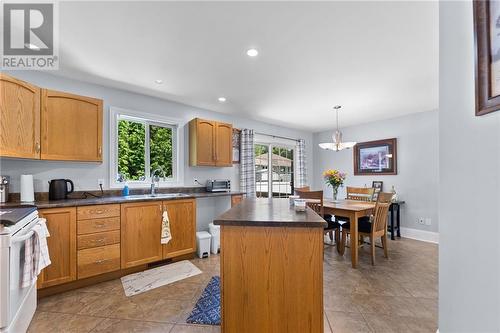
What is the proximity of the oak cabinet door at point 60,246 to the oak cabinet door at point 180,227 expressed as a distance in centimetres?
97

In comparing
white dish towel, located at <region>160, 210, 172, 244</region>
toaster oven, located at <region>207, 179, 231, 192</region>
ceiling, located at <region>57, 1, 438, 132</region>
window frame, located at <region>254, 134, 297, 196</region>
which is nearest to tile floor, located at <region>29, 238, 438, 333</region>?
white dish towel, located at <region>160, 210, 172, 244</region>

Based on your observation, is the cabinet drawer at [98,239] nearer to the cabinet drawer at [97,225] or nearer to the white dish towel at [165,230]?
the cabinet drawer at [97,225]

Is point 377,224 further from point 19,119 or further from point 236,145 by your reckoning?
point 19,119

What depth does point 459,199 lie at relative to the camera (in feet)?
4.04

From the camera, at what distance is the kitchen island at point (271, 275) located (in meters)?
1.40

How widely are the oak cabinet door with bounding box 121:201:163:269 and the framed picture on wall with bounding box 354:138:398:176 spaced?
440 centimetres

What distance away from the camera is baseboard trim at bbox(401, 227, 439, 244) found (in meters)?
4.03

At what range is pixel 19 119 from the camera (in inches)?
86.6

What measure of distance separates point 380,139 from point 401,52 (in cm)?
303

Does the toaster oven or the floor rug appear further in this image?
the toaster oven

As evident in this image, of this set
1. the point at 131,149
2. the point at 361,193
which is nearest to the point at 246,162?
the point at 131,149

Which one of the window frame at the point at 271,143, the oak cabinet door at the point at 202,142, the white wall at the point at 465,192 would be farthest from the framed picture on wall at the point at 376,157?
the white wall at the point at 465,192

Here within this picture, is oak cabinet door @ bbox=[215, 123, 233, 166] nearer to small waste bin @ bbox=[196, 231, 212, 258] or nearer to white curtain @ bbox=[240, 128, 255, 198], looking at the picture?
white curtain @ bbox=[240, 128, 255, 198]

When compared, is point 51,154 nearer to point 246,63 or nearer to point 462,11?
point 246,63
